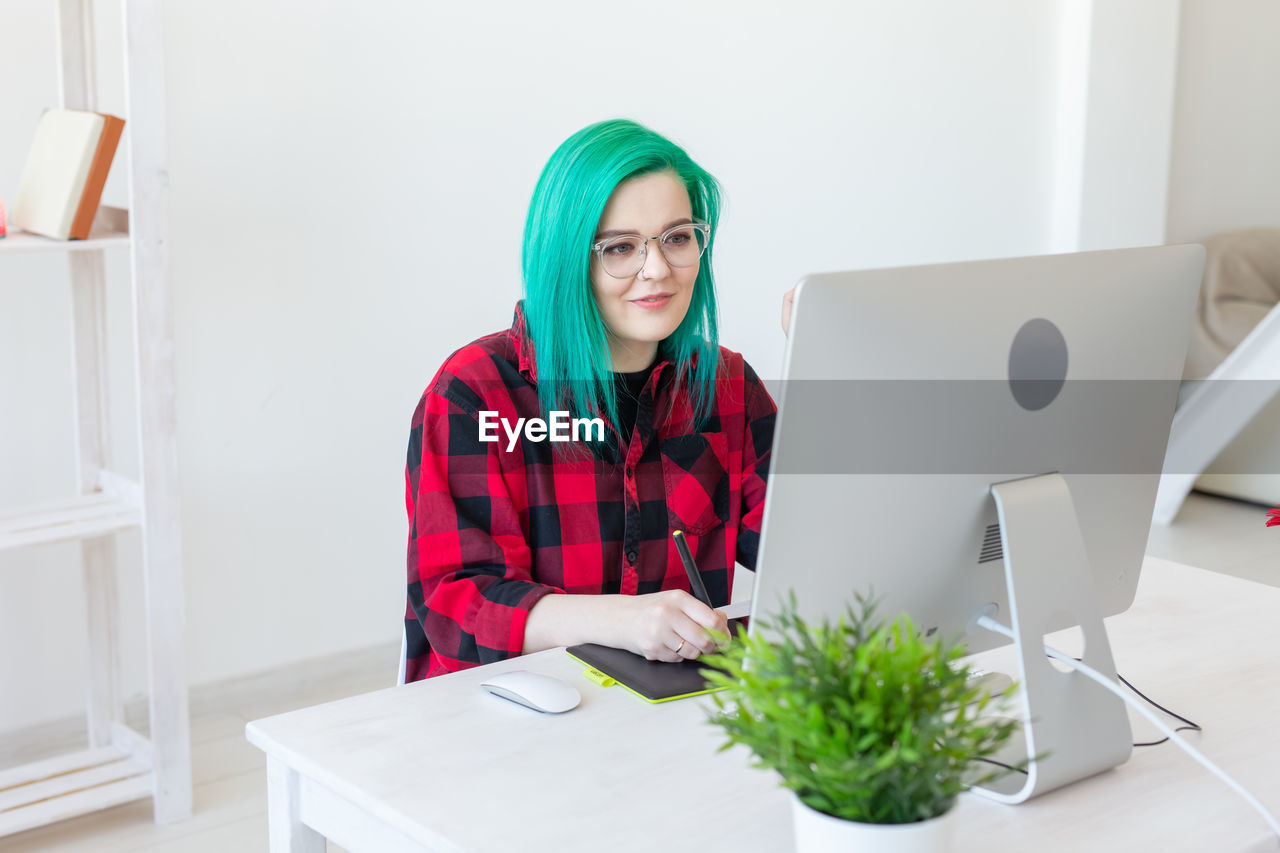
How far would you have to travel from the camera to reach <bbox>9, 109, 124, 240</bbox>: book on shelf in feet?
6.83

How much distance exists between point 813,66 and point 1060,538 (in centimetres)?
267

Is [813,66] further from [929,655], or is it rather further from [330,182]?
[929,655]

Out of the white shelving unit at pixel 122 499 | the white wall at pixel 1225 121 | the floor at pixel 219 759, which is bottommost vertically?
the floor at pixel 219 759

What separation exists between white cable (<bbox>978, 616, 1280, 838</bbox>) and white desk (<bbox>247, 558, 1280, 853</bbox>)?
0.01 m

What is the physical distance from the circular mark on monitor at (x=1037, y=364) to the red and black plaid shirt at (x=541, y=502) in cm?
60

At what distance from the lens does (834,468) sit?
971 millimetres

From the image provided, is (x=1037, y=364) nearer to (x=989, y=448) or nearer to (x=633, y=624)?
(x=989, y=448)

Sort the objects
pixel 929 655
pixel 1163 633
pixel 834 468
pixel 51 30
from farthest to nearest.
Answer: pixel 51 30
pixel 1163 633
pixel 834 468
pixel 929 655

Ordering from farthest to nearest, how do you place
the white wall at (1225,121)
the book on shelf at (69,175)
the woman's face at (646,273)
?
the white wall at (1225,121)
the book on shelf at (69,175)
the woman's face at (646,273)

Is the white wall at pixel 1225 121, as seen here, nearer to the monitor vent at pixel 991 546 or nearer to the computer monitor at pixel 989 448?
the computer monitor at pixel 989 448

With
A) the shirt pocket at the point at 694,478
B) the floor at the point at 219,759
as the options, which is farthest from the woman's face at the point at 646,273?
the floor at the point at 219,759

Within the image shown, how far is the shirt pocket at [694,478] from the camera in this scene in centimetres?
162

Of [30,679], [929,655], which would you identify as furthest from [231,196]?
[929,655]

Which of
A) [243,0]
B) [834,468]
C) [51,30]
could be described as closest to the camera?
[834,468]
